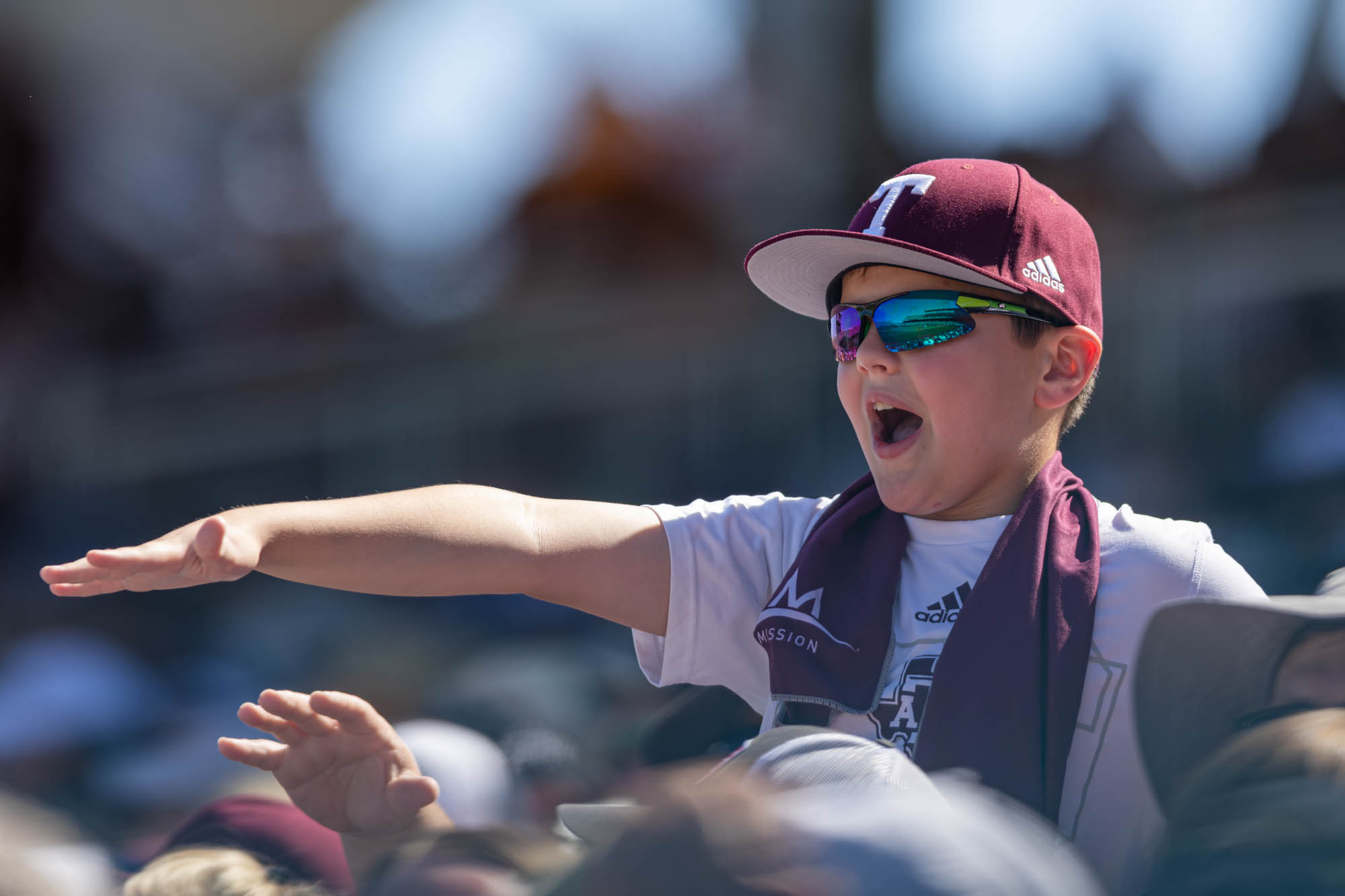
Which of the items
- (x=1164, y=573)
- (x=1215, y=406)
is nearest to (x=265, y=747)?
(x=1164, y=573)

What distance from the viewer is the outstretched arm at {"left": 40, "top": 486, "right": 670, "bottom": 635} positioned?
4.42 ft

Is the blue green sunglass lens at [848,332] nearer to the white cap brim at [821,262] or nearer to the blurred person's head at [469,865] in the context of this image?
the white cap brim at [821,262]

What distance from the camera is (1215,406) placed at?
5.73 m

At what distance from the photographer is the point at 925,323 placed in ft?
5.49

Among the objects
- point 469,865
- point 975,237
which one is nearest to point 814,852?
point 469,865

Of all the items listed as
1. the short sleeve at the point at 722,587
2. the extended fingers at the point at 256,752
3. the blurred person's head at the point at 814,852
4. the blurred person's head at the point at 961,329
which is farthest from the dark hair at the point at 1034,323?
the extended fingers at the point at 256,752

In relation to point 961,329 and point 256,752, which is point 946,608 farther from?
point 256,752

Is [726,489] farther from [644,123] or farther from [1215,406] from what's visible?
[644,123]

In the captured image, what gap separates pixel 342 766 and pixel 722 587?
594 mm

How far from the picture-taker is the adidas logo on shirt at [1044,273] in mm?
1680

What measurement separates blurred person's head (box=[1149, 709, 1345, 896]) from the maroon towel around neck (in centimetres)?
21

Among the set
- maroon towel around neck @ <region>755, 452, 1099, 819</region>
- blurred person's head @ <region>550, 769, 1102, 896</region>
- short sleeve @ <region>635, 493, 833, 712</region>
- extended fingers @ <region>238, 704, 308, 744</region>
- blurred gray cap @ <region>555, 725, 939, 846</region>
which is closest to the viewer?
blurred person's head @ <region>550, 769, 1102, 896</region>

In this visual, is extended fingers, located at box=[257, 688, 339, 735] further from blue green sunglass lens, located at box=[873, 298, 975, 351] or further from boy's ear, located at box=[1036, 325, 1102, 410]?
boy's ear, located at box=[1036, 325, 1102, 410]

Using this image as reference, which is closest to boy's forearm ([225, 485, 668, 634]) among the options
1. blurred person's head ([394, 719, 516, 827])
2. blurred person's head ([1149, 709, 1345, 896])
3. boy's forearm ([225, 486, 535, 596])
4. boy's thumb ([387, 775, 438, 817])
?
boy's forearm ([225, 486, 535, 596])
